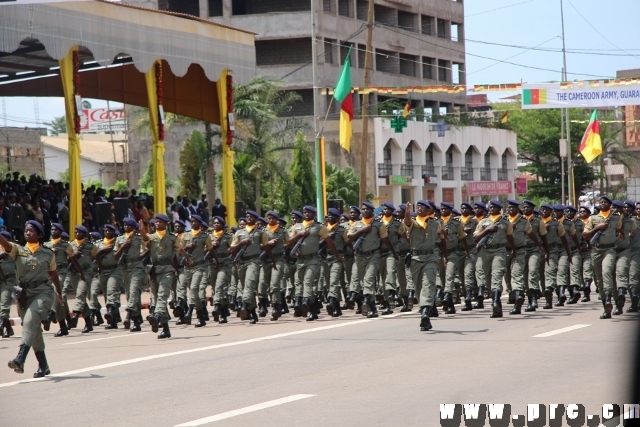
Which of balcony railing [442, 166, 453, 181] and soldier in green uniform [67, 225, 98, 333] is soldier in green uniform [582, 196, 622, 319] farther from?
balcony railing [442, 166, 453, 181]

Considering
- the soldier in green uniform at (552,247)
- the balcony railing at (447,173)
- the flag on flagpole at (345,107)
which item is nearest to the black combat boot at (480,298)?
the soldier in green uniform at (552,247)

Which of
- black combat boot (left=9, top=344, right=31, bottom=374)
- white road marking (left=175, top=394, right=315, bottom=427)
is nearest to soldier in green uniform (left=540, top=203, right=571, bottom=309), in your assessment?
white road marking (left=175, top=394, right=315, bottom=427)

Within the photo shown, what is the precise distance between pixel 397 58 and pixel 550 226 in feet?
155

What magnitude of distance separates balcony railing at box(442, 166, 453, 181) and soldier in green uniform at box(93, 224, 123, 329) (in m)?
43.8

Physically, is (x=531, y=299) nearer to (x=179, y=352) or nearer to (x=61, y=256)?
(x=179, y=352)

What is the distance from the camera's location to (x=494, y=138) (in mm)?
65875

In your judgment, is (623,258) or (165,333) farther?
(623,258)

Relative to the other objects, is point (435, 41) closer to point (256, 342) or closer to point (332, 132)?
point (332, 132)

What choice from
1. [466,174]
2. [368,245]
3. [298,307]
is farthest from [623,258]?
[466,174]

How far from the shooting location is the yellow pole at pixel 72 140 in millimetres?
24703

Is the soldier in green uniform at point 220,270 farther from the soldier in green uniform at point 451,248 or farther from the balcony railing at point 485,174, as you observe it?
the balcony railing at point 485,174

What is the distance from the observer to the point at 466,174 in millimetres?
63062

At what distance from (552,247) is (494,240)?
214 cm

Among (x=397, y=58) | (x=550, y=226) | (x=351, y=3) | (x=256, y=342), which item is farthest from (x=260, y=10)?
(x=256, y=342)
